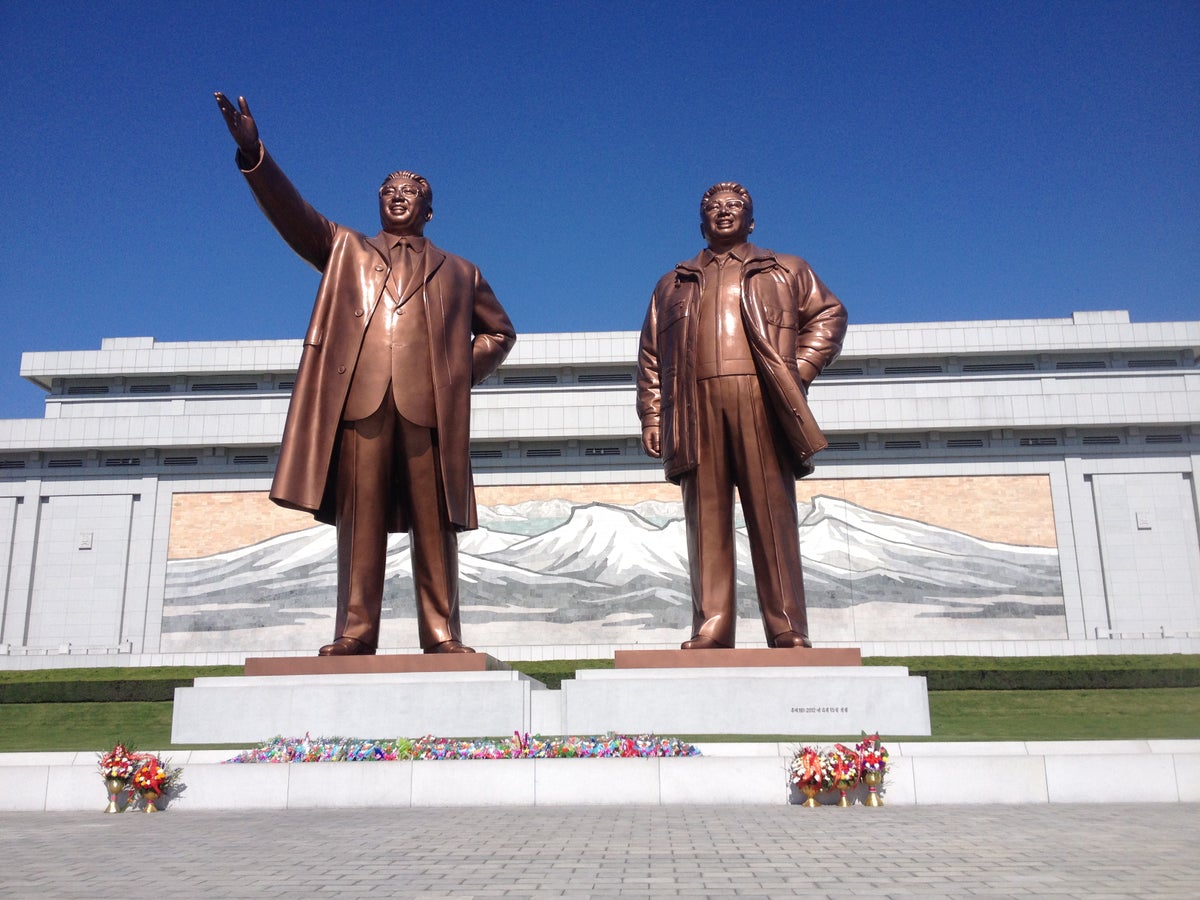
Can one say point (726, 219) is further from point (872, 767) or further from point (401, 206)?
point (872, 767)

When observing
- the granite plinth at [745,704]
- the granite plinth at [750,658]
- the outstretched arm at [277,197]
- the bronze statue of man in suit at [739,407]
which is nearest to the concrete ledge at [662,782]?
the granite plinth at [745,704]

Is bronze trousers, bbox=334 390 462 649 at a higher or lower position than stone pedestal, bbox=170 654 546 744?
higher

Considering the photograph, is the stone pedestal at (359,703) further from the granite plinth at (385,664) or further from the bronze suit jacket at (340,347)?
the bronze suit jacket at (340,347)

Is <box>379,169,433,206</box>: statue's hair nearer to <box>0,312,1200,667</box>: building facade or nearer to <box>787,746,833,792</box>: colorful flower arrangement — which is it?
<box>787,746,833,792</box>: colorful flower arrangement

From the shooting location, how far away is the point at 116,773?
5.71 meters

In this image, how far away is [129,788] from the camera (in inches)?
225

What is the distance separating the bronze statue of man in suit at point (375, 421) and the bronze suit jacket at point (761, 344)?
1.68 meters

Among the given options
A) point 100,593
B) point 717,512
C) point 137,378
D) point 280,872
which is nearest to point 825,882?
point 280,872

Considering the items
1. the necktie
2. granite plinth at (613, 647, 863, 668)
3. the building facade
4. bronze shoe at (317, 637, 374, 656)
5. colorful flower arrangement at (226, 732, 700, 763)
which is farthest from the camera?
the building facade

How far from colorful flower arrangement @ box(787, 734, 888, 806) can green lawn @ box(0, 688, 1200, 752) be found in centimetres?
108

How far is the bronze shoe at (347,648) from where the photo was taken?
23.7 ft

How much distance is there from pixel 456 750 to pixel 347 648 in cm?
159

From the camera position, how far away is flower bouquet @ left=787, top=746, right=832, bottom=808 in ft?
18.0

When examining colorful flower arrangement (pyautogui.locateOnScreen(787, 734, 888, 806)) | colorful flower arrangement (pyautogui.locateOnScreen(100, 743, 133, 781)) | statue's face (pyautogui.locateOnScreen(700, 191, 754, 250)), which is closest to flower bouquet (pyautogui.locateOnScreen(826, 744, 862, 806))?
colorful flower arrangement (pyautogui.locateOnScreen(787, 734, 888, 806))
